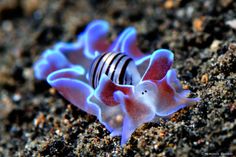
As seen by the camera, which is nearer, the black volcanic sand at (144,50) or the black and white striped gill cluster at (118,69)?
the black volcanic sand at (144,50)

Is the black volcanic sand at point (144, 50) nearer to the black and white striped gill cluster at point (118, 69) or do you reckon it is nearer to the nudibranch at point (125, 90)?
the nudibranch at point (125, 90)

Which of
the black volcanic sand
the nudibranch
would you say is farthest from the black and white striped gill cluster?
the black volcanic sand

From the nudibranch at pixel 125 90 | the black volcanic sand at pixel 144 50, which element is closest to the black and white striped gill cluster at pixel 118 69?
the nudibranch at pixel 125 90

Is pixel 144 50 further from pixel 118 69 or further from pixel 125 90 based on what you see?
pixel 125 90

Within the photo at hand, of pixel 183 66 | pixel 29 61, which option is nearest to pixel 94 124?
pixel 183 66

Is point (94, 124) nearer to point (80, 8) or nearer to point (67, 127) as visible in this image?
point (67, 127)

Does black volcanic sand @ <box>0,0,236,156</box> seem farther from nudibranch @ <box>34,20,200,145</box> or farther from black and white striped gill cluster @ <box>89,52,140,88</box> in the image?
black and white striped gill cluster @ <box>89,52,140,88</box>
